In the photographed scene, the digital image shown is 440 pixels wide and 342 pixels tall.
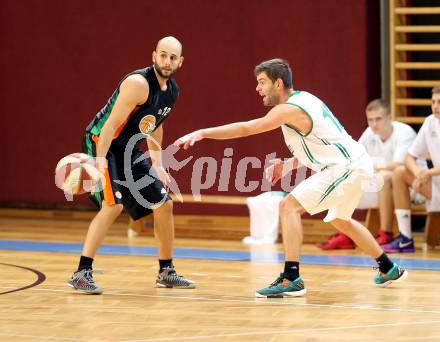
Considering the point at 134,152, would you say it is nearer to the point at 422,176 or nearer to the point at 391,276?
the point at 391,276

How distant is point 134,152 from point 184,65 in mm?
4131

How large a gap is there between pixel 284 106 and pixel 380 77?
4.02 m

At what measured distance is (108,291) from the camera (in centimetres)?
667

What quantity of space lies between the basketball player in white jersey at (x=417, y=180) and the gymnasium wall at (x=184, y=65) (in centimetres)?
124

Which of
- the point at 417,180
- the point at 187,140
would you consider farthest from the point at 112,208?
the point at 417,180

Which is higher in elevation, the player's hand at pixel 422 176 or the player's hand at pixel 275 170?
the player's hand at pixel 275 170

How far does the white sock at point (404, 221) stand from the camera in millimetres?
8828

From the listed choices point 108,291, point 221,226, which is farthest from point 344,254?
point 108,291

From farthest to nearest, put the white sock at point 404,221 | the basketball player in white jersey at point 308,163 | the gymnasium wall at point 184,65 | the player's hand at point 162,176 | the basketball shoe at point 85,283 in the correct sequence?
the gymnasium wall at point 184,65, the white sock at point 404,221, the player's hand at point 162,176, the basketball shoe at point 85,283, the basketball player in white jersey at point 308,163

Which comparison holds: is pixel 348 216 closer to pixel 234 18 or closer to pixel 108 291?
pixel 108 291

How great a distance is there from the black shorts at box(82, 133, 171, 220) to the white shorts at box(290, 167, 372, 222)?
2.83ft

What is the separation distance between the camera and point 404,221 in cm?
886

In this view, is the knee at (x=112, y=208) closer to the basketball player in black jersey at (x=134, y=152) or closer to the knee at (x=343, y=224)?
the basketball player in black jersey at (x=134, y=152)

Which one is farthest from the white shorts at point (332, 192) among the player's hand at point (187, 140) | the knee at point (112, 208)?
the knee at point (112, 208)
